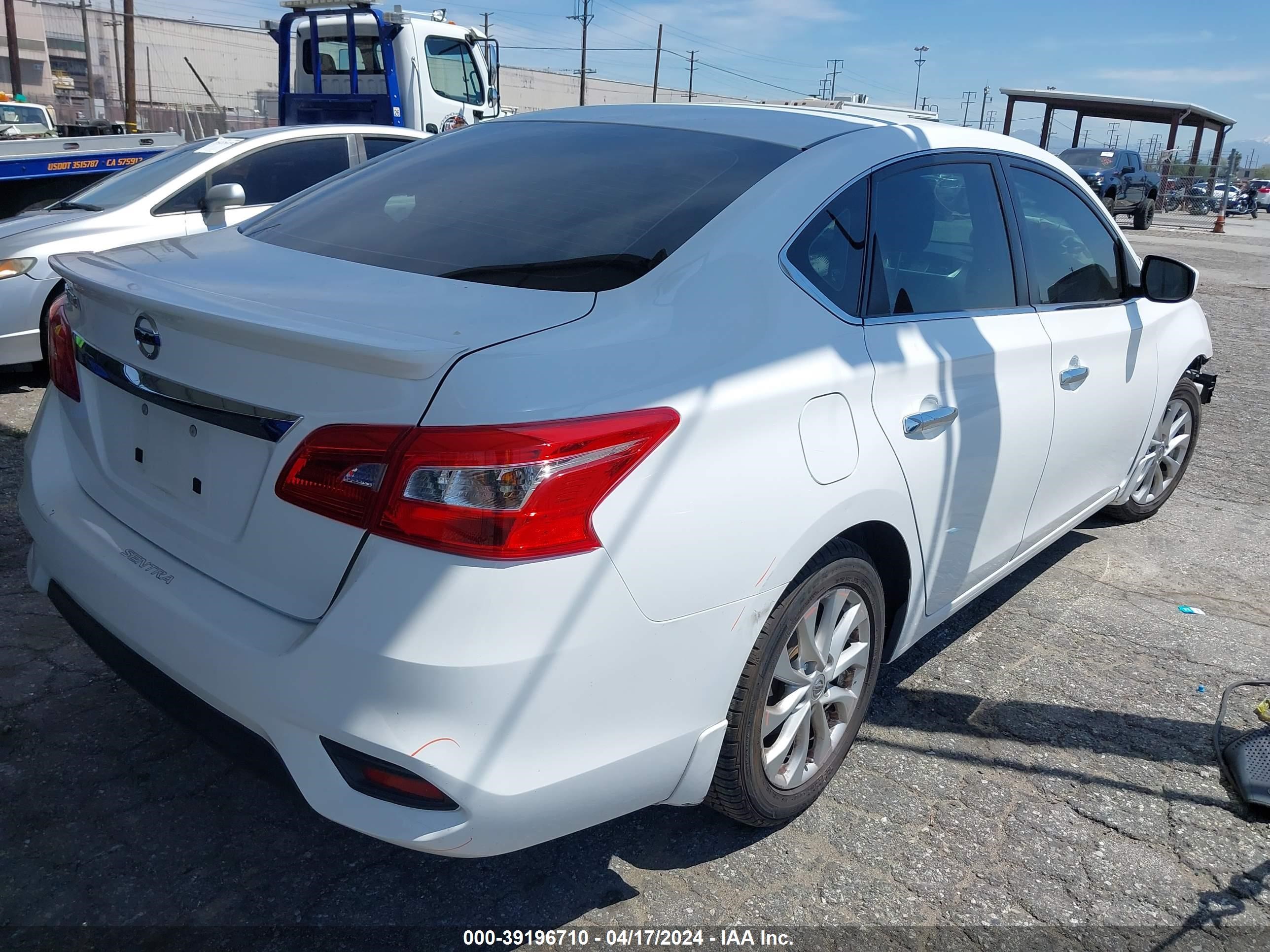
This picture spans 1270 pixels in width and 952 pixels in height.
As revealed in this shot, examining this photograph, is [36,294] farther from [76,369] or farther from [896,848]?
[896,848]

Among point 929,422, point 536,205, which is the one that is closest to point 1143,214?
point 929,422

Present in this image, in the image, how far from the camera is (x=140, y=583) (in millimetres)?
2113

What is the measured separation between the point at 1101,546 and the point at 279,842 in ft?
12.3

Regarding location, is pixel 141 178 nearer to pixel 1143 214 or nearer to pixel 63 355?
pixel 63 355

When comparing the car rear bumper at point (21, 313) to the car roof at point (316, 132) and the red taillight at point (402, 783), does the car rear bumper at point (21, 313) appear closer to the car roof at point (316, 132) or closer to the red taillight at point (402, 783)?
the car roof at point (316, 132)

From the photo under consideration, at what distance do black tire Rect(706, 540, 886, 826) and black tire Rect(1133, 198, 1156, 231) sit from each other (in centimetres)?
2673

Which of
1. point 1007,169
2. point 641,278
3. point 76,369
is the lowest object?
point 76,369

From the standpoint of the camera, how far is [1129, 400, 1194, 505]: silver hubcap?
466 cm

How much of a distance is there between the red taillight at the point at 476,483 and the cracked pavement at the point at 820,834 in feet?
2.93

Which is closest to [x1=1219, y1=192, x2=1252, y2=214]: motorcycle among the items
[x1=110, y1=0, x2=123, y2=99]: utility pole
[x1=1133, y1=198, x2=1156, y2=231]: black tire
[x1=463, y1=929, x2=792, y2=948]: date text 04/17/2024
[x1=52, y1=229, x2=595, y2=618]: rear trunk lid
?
[x1=1133, y1=198, x2=1156, y2=231]: black tire

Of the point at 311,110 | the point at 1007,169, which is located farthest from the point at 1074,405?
the point at 311,110

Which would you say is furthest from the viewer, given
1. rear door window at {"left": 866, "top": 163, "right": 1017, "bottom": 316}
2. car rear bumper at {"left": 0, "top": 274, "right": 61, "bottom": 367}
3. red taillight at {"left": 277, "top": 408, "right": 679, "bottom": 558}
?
car rear bumper at {"left": 0, "top": 274, "right": 61, "bottom": 367}

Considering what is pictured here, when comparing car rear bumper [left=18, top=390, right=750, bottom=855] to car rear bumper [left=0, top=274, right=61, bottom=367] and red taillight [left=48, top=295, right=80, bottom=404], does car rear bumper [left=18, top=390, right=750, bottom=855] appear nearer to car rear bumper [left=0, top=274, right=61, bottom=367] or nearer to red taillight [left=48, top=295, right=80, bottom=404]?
red taillight [left=48, top=295, right=80, bottom=404]

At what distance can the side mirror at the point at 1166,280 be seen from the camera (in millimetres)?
3846
